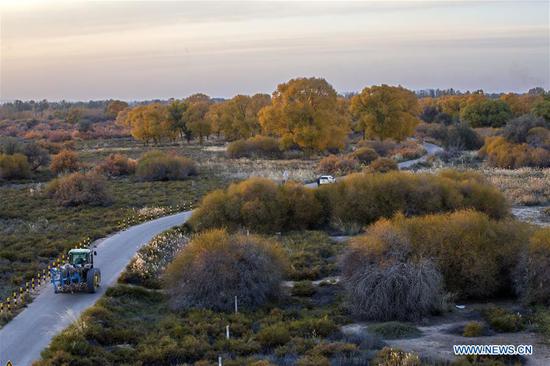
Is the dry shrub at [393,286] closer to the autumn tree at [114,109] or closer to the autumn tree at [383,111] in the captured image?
the autumn tree at [383,111]

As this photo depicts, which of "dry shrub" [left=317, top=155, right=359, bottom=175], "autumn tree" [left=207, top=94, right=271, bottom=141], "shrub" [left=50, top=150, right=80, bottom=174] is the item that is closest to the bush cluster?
"dry shrub" [left=317, top=155, right=359, bottom=175]

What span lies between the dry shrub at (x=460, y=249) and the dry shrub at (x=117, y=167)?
40.6 meters

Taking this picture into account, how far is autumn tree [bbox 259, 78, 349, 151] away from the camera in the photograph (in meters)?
63.4

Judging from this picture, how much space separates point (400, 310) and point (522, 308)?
12.5 feet

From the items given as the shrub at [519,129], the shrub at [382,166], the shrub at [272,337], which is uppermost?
the shrub at [519,129]

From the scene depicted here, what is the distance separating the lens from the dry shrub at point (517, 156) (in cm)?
5731

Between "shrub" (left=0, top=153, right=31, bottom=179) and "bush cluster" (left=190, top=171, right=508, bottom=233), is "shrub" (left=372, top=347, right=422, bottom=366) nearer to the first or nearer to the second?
"bush cluster" (left=190, top=171, right=508, bottom=233)

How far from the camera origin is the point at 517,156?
191 feet

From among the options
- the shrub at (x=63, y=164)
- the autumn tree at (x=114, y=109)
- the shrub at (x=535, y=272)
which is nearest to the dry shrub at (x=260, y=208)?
the shrub at (x=535, y=272)

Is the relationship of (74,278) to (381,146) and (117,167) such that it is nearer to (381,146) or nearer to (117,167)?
(117,167)

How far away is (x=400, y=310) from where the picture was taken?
18.9 meters

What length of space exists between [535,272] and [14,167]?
46.3m

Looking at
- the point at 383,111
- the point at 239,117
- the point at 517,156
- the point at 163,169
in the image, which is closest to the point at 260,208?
the point at 163,169

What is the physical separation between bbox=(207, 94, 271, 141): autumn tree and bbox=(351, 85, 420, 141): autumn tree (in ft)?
58.0
